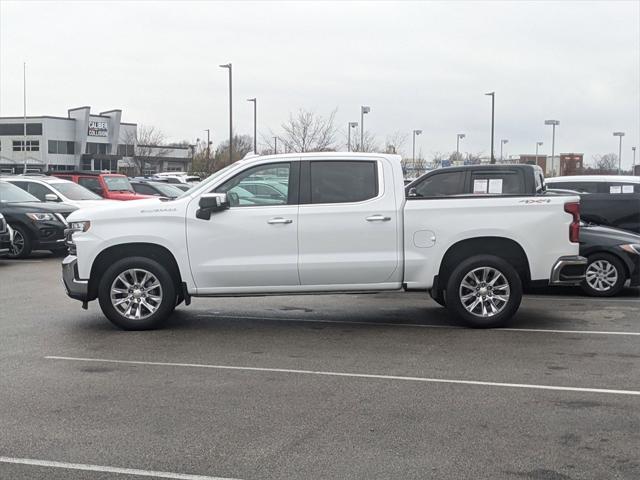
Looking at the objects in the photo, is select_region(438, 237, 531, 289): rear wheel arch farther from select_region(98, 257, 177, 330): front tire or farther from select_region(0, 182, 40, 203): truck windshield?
select_region(0, 182, 40, 203): truck windshield

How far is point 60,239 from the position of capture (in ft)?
54.8

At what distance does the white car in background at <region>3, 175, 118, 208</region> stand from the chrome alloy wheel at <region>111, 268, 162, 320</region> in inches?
411

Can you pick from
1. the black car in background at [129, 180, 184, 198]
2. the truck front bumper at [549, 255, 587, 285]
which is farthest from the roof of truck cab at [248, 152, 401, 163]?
the black car in background at [129, 180, 184, 198]

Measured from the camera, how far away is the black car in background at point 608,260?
11250mm

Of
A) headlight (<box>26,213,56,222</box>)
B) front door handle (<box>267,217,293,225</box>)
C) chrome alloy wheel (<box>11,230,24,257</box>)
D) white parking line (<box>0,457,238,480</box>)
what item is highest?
front door handle (<box>267,217,293,225</box>)

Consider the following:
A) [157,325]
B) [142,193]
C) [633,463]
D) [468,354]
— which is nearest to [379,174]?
[468,354]

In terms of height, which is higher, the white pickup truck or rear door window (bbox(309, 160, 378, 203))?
rear door window (bbox(309, 160, 378, 203))

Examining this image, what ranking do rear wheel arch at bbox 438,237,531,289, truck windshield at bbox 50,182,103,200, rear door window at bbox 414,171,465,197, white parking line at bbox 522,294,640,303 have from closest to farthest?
rear wheel arch at bbox 438,237,531,289 → white parking line at bbox 522,294,640,303 → rear door window at bbox 414,171,465,197 → truck windshield at bbox 50,182,103,200

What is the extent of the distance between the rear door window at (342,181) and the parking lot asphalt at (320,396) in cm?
152

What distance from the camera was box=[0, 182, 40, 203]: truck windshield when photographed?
1725cm

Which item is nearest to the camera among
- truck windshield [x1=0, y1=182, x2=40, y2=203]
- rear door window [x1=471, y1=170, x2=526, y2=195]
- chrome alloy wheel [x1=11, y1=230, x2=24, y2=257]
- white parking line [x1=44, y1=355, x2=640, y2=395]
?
white parking line [x1=44, y1=355, x2=640, y2=395]

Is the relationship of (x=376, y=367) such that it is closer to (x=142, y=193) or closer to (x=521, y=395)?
(x=521, y=395)

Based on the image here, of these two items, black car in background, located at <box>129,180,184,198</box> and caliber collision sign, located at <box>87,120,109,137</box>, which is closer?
black car in background, located at <box>129,180,184,198</box>

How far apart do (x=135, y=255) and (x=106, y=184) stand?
15006mm
